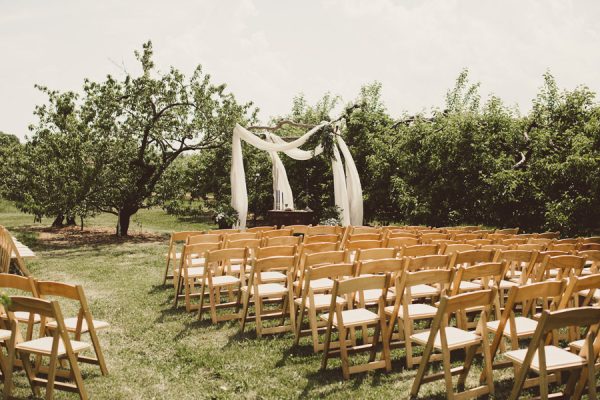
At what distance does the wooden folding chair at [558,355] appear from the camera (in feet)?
10.5

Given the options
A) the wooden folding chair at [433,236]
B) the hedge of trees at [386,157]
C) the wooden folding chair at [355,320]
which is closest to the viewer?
the wooden folding chair at [355,320]

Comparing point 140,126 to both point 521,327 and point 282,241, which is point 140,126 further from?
point 521,327

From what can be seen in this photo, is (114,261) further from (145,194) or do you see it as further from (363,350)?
(363,350)

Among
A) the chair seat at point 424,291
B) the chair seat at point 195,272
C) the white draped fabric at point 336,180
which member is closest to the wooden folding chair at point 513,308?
the chair seat at point 424,291

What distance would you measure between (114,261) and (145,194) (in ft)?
19.9

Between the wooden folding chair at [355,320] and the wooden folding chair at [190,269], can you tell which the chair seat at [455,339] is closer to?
the wooden folding chair at [355,320]

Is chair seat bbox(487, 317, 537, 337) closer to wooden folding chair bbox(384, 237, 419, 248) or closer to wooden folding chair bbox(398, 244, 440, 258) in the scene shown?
wooden folding chair bbox(398, 244, 440, 258)

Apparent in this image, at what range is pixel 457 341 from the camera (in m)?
3.87

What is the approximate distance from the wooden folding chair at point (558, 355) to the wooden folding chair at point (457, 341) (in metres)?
0.28

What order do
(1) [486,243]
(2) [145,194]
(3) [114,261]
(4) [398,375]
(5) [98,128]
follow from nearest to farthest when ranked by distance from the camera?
1. (4) [398,375]
2. (1) [486,243]
3. (3) [114,261]
4. (5) [98,128]
5. (2) [145,194]

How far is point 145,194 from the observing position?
56.6 feet

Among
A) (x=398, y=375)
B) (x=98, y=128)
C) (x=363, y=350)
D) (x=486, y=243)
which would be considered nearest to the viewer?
(x=398, y=375)

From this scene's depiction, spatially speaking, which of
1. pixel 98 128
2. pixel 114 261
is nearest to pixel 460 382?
pixel 114 261

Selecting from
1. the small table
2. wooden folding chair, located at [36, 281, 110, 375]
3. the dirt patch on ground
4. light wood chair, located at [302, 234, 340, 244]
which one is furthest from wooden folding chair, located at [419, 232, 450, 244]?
the dirt patch on ground
